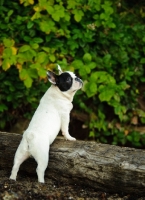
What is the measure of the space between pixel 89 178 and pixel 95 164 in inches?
5.5

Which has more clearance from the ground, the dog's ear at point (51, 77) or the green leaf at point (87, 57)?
the green leaf at point (87, 57)

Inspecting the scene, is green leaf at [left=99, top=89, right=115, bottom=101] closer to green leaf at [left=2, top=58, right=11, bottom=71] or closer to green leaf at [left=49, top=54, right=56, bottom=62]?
green leaf at [left=49, top=54, right=56, bottom=62]

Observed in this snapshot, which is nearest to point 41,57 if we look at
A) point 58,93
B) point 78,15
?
point 78,15

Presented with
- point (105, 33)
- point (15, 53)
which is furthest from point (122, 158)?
point (105, 33)

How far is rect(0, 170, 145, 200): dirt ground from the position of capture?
15.0 feet

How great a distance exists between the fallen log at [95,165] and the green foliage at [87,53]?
53.5 inches

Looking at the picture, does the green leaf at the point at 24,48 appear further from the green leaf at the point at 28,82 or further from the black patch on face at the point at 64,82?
the black patch on face at the point at 64,82

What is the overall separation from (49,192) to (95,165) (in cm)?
50

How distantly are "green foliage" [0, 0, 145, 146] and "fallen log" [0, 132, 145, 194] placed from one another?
4.46 ft

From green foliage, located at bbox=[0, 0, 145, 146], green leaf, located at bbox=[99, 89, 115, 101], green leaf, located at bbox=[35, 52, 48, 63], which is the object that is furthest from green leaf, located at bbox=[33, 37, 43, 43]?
green leaf, located at bbox=[99, 89, 115, 101]

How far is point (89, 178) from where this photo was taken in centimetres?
488

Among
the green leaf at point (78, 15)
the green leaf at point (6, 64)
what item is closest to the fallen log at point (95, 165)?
the green leaf at point (6, 64)

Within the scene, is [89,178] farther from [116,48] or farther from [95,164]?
[116,48]

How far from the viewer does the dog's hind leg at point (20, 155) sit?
15.7 ft
